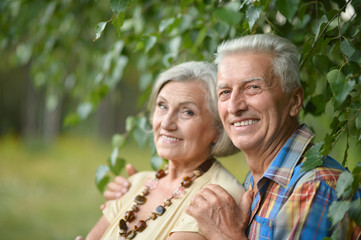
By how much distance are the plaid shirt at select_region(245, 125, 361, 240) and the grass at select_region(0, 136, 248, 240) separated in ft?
12.9

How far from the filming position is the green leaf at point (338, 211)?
1.14 metres

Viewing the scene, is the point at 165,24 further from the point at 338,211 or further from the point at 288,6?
the point at 338,211

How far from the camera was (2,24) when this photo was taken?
381 centimetres

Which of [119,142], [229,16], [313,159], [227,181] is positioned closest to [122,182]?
[119,142]

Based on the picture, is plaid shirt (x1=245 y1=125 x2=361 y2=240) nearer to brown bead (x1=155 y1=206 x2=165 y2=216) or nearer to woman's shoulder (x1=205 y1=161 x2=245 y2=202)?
woman's shoulder (x1=205 y1=161 x2=245 y2=202)

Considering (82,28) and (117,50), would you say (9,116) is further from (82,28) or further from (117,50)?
(117,50)

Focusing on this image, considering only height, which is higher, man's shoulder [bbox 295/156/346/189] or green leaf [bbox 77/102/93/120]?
green leaf [bbox 77/102/93/120]

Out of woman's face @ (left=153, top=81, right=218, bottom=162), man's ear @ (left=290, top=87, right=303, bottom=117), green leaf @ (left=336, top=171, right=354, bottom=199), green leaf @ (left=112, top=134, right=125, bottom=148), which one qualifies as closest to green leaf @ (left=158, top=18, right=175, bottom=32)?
woman's face @ (left=153, top=81, right=218, bottom=162)

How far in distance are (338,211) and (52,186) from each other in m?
7.17

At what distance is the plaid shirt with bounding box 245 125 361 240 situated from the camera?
4.38ft

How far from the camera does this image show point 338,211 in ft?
3.79

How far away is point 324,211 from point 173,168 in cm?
97

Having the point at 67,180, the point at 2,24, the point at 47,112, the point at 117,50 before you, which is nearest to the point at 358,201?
the point at 117,50

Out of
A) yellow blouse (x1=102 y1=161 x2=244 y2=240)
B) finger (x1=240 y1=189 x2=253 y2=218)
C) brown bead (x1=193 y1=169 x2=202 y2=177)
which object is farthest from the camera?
brown bead (x1=193 y1=169 x2=202 y2=177)
